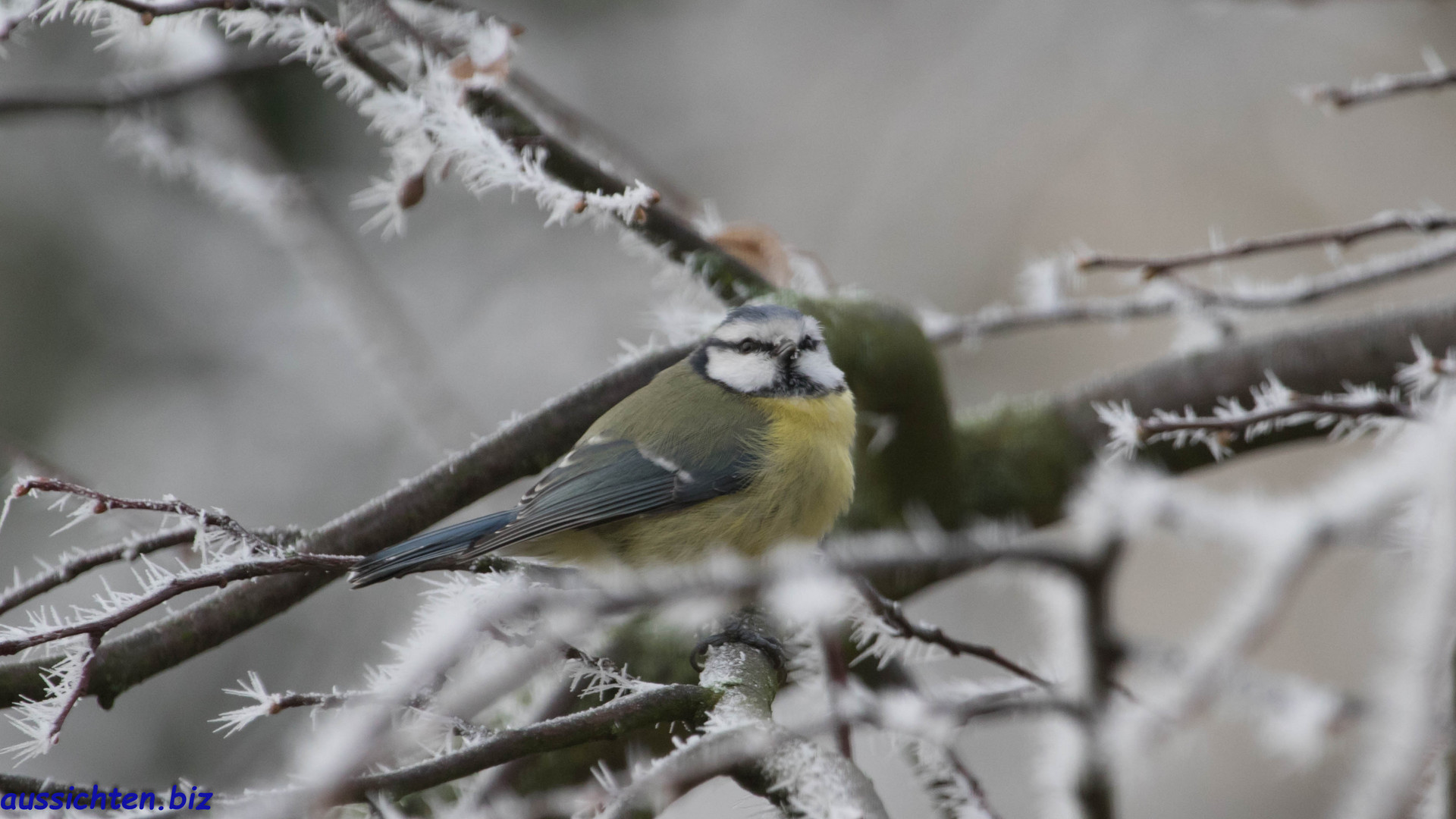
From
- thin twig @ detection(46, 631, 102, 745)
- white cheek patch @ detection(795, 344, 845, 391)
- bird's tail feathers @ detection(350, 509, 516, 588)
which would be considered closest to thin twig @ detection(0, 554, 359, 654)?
thin twig @ detection(46, 631, 102, 745)

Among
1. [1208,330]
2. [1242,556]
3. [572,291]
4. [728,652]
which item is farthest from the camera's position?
[572,291]

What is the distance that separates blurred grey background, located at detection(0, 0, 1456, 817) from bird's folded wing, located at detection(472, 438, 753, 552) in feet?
7.44

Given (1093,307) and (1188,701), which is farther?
(1093,307)

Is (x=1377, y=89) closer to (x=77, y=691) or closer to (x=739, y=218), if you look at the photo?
(x=77, y=691)

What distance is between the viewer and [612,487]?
1874 mm

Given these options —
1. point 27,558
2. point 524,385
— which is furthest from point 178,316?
point 524,385

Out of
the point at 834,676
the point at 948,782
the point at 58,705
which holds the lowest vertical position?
the point at 948,782

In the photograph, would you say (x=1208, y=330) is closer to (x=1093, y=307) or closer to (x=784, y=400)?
(x=1093, y=307)

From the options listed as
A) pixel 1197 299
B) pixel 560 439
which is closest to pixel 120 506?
pixel 560 439

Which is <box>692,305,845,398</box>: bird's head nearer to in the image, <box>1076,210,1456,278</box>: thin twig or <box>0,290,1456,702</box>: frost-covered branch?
<box>0,290,1456,702</box>: frost-covered branch

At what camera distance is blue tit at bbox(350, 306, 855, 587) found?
184 cm

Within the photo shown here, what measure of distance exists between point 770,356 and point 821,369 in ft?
0.32

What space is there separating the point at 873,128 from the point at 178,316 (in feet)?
10.0

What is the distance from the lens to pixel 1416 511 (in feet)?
2.84
